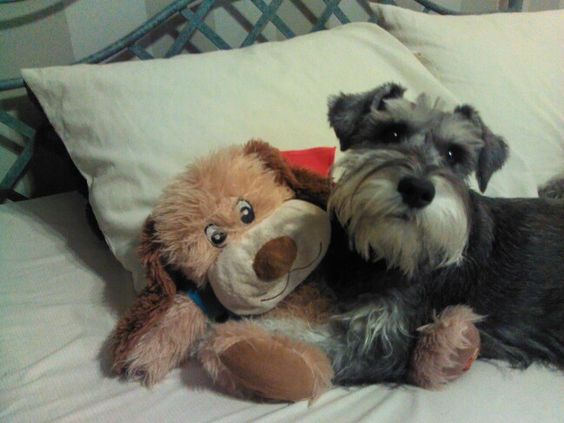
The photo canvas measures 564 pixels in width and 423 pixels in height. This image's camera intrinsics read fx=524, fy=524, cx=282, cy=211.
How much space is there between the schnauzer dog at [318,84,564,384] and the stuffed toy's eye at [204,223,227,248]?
0.71 feet

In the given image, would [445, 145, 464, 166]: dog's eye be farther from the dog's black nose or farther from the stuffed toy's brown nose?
the stuffed toy's brown nose

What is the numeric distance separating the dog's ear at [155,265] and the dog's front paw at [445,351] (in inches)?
19.7

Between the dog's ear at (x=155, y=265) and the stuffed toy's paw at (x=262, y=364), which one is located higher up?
the dog's ear at (x=155, y=265)

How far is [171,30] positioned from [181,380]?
1.20m

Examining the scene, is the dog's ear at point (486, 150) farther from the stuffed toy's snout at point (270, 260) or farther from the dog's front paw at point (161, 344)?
the dog's front paw at point (161, 344)

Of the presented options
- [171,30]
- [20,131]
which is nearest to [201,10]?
[171,30]

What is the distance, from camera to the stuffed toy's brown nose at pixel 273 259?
932mm

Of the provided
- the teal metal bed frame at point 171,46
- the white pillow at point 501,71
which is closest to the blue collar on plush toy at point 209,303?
the teal metal bed frame at point 171,46

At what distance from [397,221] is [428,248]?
9cm

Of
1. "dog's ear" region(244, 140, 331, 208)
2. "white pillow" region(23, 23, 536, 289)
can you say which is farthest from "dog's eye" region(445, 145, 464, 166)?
"white pillow" region(23, 23, 536, 289)

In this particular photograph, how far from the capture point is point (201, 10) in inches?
66.0

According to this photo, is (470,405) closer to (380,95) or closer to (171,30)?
(380,95)

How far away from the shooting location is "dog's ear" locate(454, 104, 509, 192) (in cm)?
118

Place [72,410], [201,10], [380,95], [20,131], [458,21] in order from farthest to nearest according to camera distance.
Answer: [458,21] → [201,10] → [20,131] → [380,95] → [72,410]
